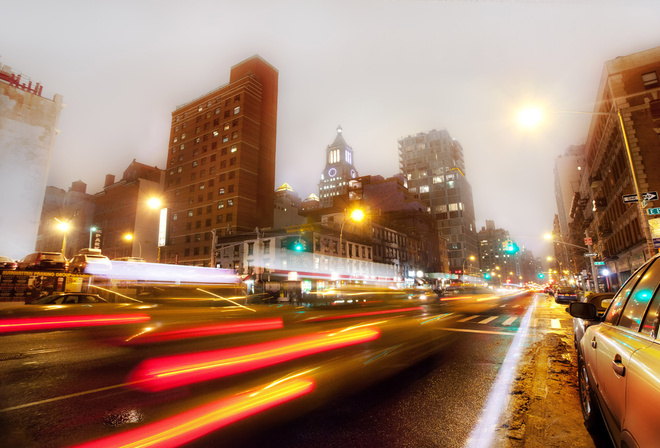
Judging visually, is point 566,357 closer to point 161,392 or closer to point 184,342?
point 161,392

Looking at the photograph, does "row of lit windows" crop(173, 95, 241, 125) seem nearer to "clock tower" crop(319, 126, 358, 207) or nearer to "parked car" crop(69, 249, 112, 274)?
"parked car" crop(69, 249, 112, 274)

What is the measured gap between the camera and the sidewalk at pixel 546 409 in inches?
131

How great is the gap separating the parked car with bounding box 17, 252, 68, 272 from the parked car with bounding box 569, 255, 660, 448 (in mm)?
28262

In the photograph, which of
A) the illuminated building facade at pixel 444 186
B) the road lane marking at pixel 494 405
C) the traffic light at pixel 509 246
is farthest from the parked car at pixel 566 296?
the illuminated building facade at pixel 444 186

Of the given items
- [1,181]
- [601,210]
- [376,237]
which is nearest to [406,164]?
[376,237]

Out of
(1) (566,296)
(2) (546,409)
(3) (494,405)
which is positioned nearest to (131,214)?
(1) (566,296)

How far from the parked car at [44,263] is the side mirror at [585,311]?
28096 millimetres

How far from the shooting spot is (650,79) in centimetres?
2644

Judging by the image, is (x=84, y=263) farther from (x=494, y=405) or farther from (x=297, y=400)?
(x=494, y=405)

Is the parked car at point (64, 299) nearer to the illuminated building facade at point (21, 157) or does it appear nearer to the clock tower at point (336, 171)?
the illuminated building facade at point (21, 157)

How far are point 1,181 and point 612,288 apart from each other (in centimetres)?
7450

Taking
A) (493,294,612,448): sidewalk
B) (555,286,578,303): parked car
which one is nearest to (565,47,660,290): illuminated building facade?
(555,286,578,303): parked car

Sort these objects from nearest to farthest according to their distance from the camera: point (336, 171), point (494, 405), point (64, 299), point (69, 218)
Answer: point (494, 405) → point (64, 299) → point (69, 218) → point (336, 171)

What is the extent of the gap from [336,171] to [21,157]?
131 m
